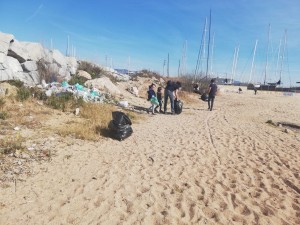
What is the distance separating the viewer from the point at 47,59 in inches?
744

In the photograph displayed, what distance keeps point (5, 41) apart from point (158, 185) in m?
13.6

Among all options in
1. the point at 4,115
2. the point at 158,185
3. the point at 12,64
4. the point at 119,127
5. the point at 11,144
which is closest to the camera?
the point at 158,185

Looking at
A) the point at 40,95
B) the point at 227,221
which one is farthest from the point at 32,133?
the point at 227,221

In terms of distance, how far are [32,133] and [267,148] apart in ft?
24.6

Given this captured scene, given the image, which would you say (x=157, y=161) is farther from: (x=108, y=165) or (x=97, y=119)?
(x=97, y=119)

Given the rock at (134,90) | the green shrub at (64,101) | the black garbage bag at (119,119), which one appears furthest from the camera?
the rock at (134,90)

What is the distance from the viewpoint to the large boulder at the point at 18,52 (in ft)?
53.3

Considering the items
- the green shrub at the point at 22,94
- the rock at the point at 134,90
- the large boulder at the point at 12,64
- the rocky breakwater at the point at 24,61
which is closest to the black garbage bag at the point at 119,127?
the green shrub at the point at 22,94

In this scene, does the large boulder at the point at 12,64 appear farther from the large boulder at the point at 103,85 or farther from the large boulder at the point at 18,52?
the large boulder at the point at 103,85

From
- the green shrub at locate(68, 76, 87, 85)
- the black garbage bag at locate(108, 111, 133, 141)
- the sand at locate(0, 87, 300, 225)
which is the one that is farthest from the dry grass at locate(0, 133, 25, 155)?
the green shrub at locate(68, 76, 87, 85)

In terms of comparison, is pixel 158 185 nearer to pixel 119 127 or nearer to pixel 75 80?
pixel 119 127

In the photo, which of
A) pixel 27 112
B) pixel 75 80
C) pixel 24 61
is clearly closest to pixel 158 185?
pixel 27 112

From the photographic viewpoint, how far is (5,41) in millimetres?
15867

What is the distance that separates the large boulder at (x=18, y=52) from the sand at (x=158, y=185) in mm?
9799
